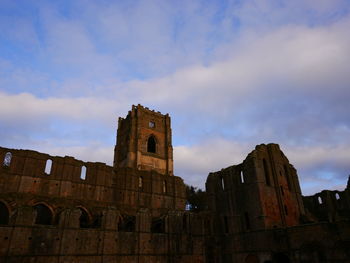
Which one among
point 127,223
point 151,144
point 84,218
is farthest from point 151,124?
point 84,218

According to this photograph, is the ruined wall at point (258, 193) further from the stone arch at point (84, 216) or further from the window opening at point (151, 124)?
the window opening at point (151, 124)

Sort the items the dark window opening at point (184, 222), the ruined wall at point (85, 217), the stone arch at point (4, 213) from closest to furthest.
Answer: the ruined wall at point (85, 217) → the stone arch at point (4, 213) → the dark window opening at point (184, 222)

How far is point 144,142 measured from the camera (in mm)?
42094

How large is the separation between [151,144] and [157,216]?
15381 millimetres

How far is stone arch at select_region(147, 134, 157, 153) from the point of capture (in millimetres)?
43656

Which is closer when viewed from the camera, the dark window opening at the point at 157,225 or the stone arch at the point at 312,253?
the stone arch at the point at 312,253

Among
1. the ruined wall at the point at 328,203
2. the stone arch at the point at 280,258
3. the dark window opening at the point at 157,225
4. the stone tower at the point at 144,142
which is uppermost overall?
the stone tower at the point at 144,142

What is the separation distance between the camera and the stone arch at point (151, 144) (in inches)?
1719

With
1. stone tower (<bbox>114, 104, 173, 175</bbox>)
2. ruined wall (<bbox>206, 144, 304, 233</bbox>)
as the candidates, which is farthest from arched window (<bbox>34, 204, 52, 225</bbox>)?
ruined wall (<bbox>206, 144, 304, 233</bbox>)

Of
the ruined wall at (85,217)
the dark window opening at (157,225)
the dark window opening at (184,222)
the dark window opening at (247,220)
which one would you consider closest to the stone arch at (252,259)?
the dark window opening at (247,220)

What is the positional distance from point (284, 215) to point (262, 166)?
5.26m

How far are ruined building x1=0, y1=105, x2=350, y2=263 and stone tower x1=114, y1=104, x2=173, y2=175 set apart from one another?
7243 mm

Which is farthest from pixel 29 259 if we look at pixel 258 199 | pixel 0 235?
pixel 258 199

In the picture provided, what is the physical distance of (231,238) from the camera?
28.8m
